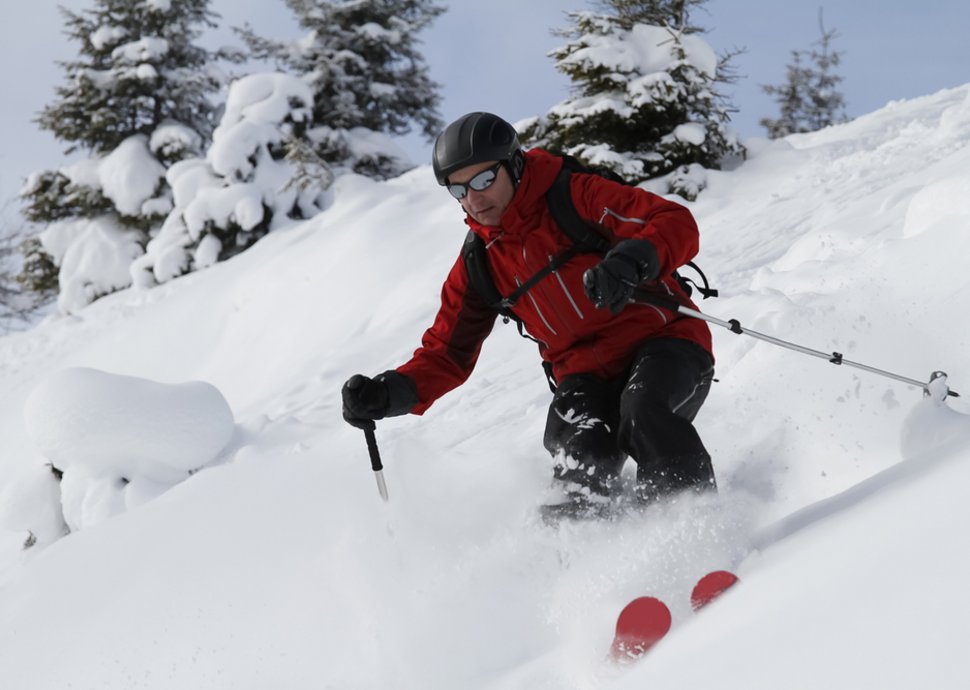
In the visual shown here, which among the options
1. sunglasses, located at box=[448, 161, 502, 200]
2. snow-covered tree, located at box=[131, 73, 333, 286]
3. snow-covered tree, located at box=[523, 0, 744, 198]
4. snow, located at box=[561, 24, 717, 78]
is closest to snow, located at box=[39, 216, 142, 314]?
snow-covered tree, located at box=[131, 73, 333, 286]

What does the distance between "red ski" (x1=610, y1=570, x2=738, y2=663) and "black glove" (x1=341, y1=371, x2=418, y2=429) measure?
139 cm

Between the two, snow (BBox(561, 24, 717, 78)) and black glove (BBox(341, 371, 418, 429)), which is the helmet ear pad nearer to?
black glove (BBox(341, 371, 418, 429))

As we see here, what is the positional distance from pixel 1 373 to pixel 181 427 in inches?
433

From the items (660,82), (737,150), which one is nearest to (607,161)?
(660,82)

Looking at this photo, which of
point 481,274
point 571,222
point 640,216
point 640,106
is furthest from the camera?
point 640,106

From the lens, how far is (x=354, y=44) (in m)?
20.4

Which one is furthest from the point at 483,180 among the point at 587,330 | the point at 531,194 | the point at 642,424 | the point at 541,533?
the point at 541,533

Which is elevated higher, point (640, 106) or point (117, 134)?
point (640, 106)

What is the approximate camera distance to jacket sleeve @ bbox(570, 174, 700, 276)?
9.00 feet

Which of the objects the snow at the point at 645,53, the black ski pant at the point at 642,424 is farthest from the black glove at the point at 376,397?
the snow at the point at 645,53

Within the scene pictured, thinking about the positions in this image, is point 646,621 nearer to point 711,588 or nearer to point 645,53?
point 711,588

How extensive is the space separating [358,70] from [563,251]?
62.5ft

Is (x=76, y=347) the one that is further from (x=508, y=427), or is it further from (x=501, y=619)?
(x=501, y=619)

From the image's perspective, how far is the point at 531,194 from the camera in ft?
9.92
